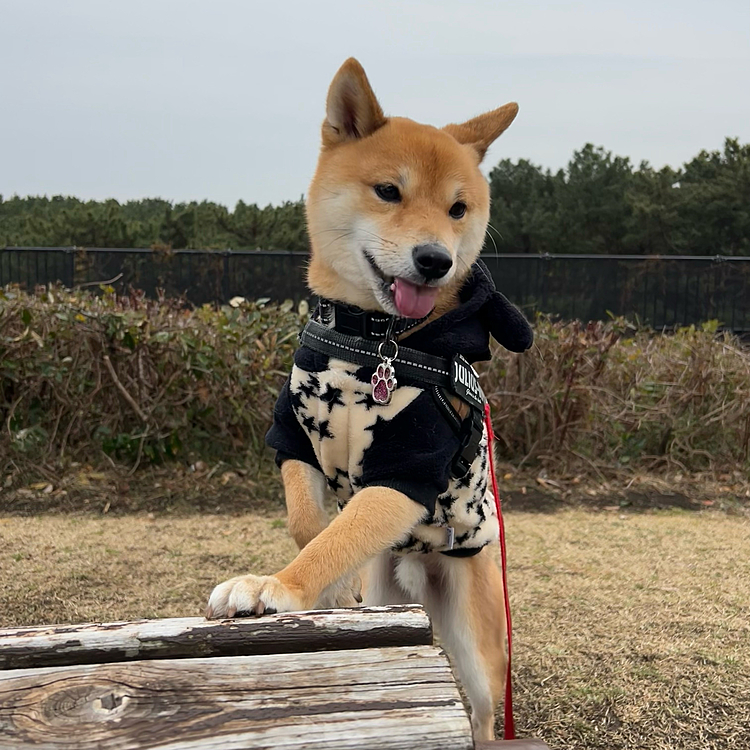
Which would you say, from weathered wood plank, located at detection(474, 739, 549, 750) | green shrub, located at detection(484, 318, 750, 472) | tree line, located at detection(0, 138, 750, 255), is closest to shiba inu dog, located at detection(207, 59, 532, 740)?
weathered wood plank, located at detection(474, 739, 549, 750)

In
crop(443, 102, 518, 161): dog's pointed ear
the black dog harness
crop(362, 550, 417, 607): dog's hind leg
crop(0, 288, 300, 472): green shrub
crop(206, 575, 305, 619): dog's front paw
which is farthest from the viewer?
crop(0, 288, 300, 472): green shrub

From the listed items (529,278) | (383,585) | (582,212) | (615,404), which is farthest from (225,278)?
(582,212)

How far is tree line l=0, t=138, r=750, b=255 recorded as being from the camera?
42.2 feet

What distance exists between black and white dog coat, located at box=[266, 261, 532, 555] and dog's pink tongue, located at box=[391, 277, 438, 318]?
0.06 meters

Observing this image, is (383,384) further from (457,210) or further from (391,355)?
(457,210)

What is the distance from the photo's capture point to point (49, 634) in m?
1.18

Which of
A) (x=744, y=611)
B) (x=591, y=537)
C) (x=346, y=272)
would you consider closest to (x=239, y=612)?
(x=346, y=272)

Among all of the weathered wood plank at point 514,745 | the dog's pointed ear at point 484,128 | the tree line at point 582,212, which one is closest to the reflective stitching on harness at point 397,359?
the dog's pointed ear at point 484,128

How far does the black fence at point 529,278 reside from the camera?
28.5 feet

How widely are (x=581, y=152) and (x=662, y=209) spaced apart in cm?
318

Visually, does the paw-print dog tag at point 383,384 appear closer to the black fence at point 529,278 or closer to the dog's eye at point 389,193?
the dog's eye at point 389,193

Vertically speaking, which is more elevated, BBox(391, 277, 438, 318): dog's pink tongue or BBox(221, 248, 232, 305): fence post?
BBox(221, 248, 232, 305): fence post

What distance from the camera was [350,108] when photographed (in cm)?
177

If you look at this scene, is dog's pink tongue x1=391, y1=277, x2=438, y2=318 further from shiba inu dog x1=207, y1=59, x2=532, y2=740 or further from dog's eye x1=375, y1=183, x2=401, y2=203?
dog's eye x1=375, y1=183, x2=401, y2=203
